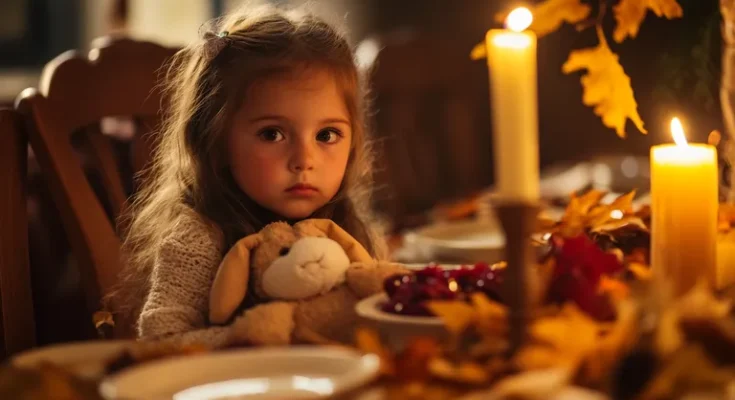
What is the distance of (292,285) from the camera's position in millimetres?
897

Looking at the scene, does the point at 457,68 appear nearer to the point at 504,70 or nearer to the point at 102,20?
the point at 504,70

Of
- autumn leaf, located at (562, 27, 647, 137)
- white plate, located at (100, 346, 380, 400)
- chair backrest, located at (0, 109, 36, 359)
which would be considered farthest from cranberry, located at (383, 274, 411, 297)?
chair backrest, located at (0, 109, 36, 359)

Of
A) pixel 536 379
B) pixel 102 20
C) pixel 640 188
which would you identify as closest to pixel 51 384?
pixel 536 379

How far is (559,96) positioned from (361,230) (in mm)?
2355

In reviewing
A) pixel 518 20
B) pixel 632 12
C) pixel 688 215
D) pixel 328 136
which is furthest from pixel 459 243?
pixel 518 20

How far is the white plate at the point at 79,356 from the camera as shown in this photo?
2.36ft

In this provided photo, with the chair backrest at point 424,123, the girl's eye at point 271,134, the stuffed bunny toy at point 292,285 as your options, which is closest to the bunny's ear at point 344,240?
the stuffed bunny toy at point 292,285

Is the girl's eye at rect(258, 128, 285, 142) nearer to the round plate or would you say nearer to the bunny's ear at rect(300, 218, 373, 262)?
the bunny's ear at rect(300, 218, 373, 262)

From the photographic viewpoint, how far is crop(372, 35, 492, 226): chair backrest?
2734mm

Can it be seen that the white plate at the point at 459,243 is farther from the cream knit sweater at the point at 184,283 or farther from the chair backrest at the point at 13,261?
the chair backrest at the point at 13,261

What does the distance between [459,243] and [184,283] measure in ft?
1.63

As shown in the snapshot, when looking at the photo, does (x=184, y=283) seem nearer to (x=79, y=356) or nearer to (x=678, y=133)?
(x=79, y=356)

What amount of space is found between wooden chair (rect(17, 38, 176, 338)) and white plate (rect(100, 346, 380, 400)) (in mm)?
615

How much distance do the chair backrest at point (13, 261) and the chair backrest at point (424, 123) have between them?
1.44m
